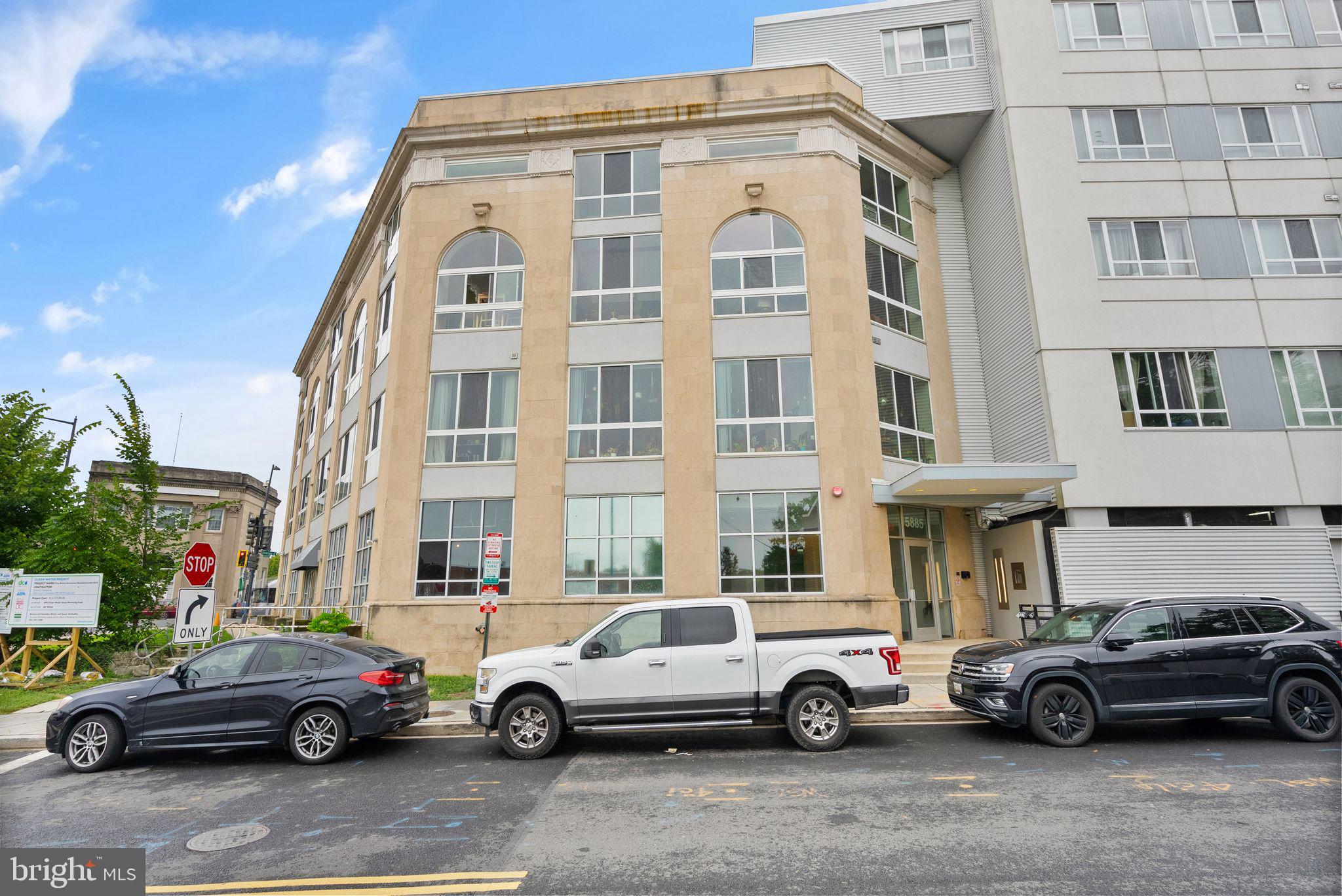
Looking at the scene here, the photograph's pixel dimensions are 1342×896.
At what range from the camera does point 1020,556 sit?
17.6 metres

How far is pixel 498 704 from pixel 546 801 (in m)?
2.22

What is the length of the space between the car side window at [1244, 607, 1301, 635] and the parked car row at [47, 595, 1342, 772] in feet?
0.54

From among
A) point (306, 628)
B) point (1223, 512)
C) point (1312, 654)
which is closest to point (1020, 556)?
point (1223, 512)

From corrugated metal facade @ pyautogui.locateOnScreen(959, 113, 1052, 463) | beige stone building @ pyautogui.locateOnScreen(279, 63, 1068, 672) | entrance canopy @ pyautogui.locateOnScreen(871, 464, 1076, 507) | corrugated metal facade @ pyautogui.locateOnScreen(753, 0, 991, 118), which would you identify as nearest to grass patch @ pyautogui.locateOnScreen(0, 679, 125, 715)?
Answer: beige stone building @ pyautogui.locateOnScreen(279, 63, 1068, 672)

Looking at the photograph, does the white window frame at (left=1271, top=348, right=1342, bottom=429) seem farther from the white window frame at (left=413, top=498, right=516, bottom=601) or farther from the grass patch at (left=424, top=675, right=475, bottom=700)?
the grass patch at (left=424, top=675, right=475, bottom=700)

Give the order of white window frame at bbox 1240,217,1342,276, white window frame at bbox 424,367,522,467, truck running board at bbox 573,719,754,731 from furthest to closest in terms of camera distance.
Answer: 1. white window frame at bbox 1240,217,1342,276
2. white window frame at bbox 424,367,522,467
3. truck running board at bbox 573,719,754,731

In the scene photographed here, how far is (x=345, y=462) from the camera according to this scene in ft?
78.1

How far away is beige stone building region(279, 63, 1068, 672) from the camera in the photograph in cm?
1650

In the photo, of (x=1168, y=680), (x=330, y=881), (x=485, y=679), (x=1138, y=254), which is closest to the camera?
(x=330, y=881)

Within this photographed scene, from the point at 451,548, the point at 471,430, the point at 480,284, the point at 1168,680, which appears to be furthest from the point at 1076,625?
the point at 480,284

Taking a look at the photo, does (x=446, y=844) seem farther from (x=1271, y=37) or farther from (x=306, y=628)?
(x=1271, y=37)

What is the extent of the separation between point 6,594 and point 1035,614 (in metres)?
23.0

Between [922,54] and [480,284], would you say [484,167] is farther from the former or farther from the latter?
[922,54]

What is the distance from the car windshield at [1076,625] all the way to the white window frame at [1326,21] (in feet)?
69.1
